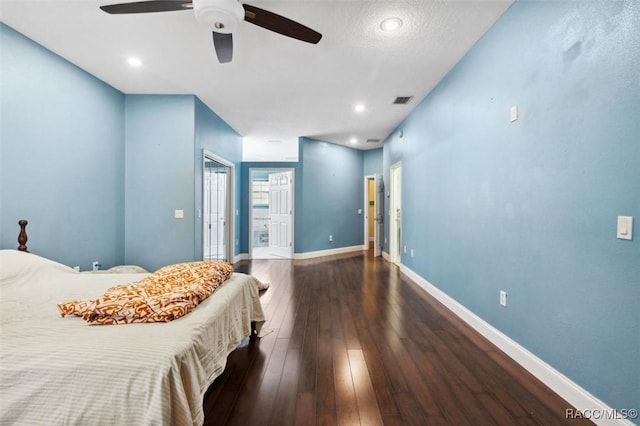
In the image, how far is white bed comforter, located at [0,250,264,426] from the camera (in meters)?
0.96

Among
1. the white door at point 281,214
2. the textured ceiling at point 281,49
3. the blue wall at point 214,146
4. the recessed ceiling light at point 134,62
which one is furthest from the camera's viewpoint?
the white door at point 281,214

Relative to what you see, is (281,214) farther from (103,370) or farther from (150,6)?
(103,370)

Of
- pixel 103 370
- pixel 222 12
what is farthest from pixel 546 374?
pixel 222 12

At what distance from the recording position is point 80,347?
1.07 metres

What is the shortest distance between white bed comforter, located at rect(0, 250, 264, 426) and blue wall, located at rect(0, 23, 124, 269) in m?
1.74

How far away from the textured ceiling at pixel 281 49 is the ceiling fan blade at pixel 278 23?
11.5 inches

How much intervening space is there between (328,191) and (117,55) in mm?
4711

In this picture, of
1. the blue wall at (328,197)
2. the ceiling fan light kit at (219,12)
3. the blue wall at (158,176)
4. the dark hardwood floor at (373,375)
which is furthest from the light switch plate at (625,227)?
the blue wall at (328,197)

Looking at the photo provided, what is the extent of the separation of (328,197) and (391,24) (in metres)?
4.69

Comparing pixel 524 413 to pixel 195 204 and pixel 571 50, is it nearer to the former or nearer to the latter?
pixel 571 50

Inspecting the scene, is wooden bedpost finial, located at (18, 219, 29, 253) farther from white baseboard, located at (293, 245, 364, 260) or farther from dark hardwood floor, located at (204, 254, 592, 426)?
white baseboard, located at (293, 245, 364, 260)

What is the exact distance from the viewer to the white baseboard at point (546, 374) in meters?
1.42

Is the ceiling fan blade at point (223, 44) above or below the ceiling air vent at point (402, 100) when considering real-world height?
below

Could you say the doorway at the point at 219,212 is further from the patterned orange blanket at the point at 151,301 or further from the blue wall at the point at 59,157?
the patterned orange blanket at the point at 151,301
